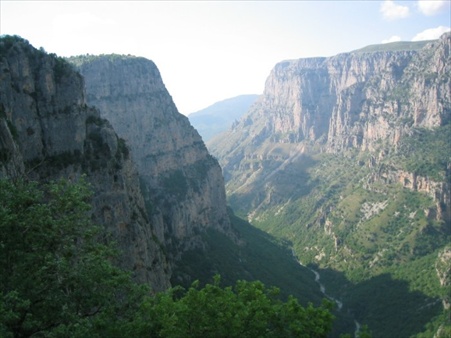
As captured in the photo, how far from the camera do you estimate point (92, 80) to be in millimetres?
147125

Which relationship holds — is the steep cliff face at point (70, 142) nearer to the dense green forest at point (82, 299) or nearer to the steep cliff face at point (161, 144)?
the dense green forest at point (82, 299)

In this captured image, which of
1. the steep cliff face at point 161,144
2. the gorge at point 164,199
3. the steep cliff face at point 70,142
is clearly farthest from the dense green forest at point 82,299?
the steep cliff face at point 161,144

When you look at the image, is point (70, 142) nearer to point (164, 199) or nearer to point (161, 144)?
point (164, 199)

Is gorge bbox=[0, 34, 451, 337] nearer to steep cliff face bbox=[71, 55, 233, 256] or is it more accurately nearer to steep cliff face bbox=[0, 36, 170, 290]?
steep cliff face bbox=[0, 36, 170, 290]

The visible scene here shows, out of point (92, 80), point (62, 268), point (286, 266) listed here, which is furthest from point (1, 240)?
point (286, 266)

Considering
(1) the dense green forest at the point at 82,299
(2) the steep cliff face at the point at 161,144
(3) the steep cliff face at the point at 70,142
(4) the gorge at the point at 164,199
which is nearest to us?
(1) the dense green forest at the point at 82,299

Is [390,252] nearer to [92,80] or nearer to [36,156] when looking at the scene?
[92,80]

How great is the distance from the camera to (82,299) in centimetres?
2430

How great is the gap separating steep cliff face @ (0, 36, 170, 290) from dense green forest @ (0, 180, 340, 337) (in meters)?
35.0

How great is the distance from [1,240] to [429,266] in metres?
162

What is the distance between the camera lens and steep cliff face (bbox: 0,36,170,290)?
195ft

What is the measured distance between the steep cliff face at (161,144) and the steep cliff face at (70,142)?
52.6 m

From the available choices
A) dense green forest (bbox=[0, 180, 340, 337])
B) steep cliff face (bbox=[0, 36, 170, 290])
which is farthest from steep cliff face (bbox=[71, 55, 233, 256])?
dense green forest (bbox=[0, 180, 340, 337])

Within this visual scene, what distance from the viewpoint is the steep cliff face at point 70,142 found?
5944 centimetres
